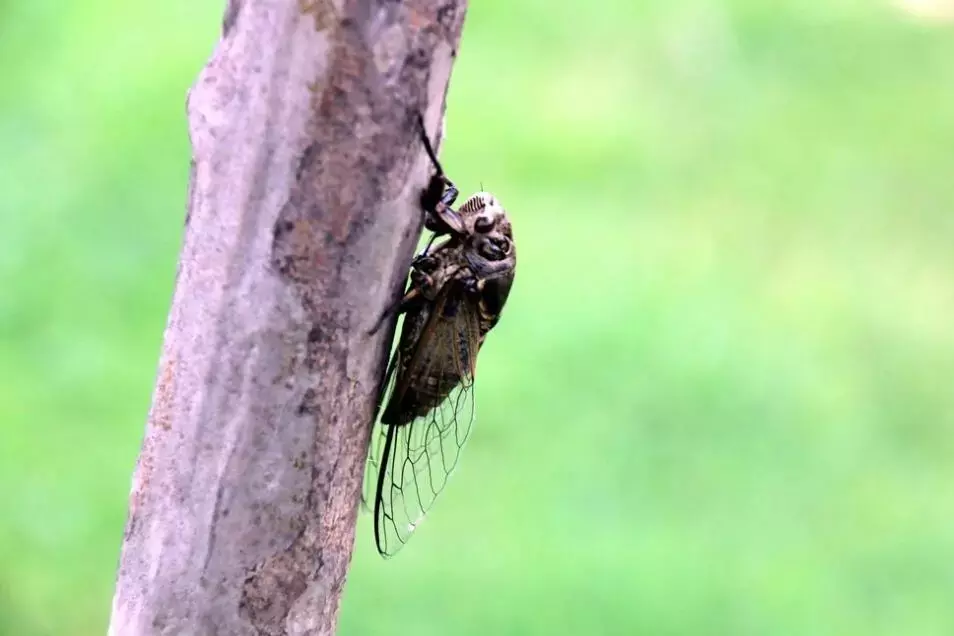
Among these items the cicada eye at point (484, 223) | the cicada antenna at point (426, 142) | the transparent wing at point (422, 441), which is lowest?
the transparent wing at point (422, 441)

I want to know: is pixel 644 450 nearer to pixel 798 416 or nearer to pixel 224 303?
pixel 798 416

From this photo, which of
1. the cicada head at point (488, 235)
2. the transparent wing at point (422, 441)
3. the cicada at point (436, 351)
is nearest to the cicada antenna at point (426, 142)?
the cicada at point (436, 351)

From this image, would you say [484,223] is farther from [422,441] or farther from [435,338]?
[422,441]

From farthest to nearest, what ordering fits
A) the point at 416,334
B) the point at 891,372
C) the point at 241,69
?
1. the point at 891,372
2. the point at 416,334
3. the point at 241,69

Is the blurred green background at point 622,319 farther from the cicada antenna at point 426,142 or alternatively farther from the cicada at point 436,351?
the cicada antenna at point 426,142

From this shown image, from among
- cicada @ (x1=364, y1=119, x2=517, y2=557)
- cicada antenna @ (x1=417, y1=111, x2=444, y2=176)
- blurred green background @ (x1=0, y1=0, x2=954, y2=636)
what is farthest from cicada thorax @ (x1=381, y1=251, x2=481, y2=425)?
blurred green background @ (x1=0, y1=0, x2=954, y2=636)

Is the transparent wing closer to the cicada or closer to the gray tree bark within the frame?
the cicada

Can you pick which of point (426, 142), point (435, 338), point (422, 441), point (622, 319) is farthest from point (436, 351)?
point (622, 319)

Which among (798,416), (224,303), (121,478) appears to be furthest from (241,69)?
(798,416)
